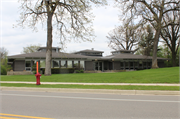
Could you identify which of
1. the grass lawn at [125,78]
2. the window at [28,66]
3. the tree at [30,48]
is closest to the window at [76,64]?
the window at [28,66]

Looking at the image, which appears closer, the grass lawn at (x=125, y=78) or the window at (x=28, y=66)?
the grass lawn at (x=125, y=78)

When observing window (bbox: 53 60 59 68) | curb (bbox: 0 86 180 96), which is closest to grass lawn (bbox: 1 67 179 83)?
curb (bbox: 0 86 180 96)

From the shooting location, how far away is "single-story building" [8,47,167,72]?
30062 mm

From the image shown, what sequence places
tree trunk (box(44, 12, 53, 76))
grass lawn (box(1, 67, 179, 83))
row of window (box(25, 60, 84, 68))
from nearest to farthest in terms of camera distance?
grass lawn (box(1, 67, 179, 83))
tree trunk (box(44, 12, 53, 76))
row of window (box(25, 60, 84, 68))

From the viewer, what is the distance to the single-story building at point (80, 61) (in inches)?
1184

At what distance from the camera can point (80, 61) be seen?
112 feet

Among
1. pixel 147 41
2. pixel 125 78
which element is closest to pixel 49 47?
pixel 125 78

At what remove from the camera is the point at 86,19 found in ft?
74.5

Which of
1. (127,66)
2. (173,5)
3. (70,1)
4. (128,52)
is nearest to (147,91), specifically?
(70,1)

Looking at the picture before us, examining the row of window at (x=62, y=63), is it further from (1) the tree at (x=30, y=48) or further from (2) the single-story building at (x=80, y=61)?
(1) the tree at (x=30, y=48)

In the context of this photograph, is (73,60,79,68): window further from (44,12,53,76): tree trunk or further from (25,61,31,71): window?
(44,12,53,76): tree trunk

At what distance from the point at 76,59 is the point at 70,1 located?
13.3 meters

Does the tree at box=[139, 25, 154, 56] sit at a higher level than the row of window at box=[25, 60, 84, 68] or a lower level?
higher

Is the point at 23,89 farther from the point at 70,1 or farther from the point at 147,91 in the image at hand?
the point at 70,1
